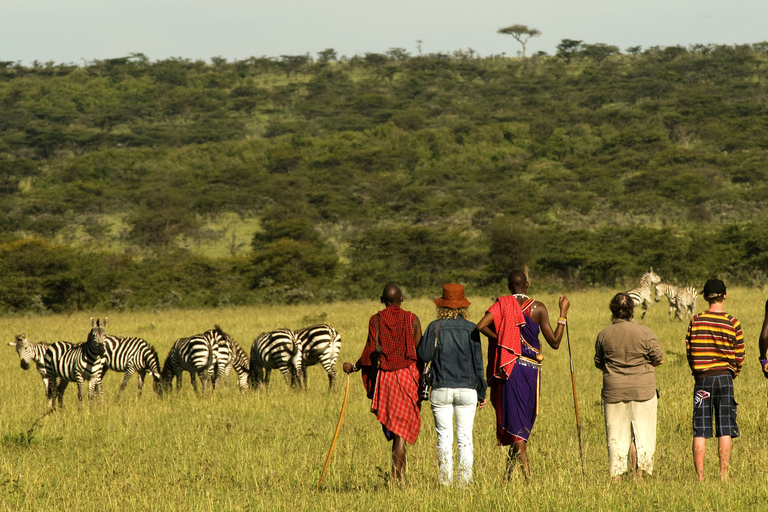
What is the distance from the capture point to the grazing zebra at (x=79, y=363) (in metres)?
10.9

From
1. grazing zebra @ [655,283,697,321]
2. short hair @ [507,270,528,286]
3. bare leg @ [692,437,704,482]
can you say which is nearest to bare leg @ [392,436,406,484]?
short hair @ [507,270,528,286]

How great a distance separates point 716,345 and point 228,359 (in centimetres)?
767

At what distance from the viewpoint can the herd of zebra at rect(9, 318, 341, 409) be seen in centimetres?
1122

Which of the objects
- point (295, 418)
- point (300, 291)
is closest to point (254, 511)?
point (295, 418)

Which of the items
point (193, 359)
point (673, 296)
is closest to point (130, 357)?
point (193, 359)

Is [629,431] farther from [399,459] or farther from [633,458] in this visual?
[399,459]

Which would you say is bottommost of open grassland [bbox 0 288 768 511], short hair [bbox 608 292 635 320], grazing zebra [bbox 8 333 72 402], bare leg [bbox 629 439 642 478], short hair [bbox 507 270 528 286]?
open grassland [bbox 0 288 768 511]

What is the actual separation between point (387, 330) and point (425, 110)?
71981 mm

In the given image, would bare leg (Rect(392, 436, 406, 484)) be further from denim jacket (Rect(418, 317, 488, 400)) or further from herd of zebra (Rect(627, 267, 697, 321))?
herd of zebra (Rect(627, 267, 697, 321))

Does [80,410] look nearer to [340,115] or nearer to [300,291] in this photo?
[300,291]

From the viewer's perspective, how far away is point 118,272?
30906 mm

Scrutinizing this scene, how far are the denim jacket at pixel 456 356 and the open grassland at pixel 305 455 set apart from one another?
0.69 metres

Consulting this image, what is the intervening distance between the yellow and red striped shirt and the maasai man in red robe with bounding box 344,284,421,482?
75.3 inches

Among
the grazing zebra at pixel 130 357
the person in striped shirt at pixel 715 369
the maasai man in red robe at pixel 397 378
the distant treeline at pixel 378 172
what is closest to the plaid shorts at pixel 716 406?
the person in striped shirt at pixel 715 369
